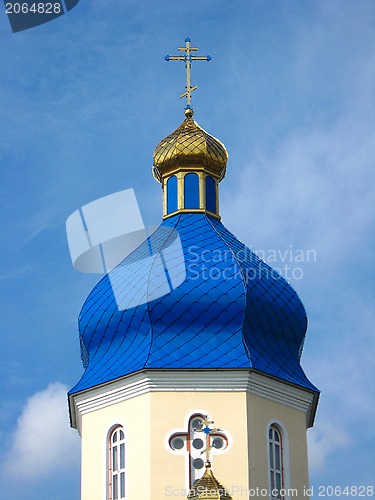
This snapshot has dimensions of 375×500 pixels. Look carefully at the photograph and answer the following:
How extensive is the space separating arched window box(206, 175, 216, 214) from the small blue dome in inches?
51.9

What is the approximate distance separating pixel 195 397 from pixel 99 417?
145cm

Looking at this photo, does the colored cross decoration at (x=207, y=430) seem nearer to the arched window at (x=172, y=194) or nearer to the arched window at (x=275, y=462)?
the arched window at (x=275, y=462)

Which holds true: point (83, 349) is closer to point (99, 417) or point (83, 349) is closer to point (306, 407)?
point (99, 417)

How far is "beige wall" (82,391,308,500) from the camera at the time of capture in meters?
18.0

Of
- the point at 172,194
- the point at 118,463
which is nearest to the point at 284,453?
the point at 118,463

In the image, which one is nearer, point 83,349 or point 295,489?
point 295,489

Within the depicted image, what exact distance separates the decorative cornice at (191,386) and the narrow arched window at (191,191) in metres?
3.54

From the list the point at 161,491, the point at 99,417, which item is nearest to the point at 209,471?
the point at 161,491

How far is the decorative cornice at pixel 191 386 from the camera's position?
18.5m

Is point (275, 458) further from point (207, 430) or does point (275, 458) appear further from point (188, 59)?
point (188, 59)

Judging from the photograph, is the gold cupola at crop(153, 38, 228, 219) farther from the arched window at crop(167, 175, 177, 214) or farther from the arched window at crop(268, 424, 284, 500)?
the arched window at crop(268, 424, 284, 500)

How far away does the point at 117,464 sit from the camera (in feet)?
61.1

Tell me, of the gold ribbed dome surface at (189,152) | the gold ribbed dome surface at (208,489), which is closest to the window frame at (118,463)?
the gold ribbed dome surface at (208,489)

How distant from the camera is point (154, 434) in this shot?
59.8 feet
